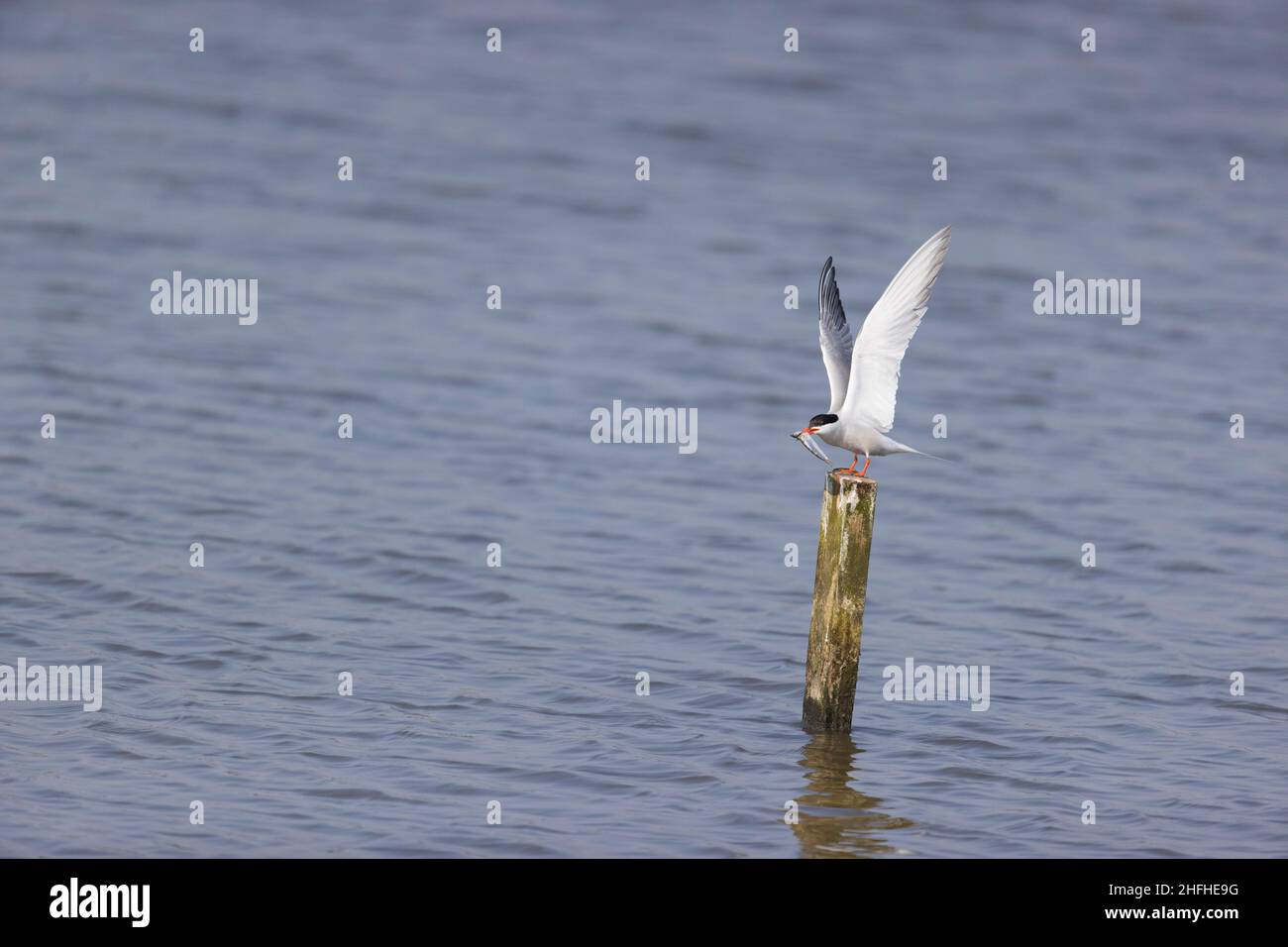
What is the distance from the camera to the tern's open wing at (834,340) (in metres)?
10.2

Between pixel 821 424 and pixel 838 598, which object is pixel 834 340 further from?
pixel 838 598

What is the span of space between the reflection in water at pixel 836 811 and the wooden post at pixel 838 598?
0.21 meters

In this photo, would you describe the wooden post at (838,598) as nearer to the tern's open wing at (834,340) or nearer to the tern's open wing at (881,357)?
the tern's open wing at (881,357)

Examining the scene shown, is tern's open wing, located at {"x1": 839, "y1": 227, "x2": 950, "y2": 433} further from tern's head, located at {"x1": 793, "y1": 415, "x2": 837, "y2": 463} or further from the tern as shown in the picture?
tern's head, located at {"x1": 793, "y1": 415, "x2": 837, "y2": 463}

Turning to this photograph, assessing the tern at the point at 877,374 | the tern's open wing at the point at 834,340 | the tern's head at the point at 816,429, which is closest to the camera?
the tern's head at the point at 816,429

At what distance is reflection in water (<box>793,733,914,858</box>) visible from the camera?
9477 mm

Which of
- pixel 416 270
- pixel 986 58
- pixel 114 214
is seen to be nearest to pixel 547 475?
pixel 416 270

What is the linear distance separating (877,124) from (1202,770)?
2367 cm

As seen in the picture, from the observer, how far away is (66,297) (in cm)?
2292

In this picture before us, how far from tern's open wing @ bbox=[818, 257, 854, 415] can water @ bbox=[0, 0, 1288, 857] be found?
100 inches

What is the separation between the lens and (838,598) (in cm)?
1033

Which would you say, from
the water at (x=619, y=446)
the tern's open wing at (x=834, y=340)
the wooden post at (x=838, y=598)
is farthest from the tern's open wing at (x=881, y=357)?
the water at (x=619, y=446)

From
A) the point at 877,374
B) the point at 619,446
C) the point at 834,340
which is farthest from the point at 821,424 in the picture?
the point at 619,446

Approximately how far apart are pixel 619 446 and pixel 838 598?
30.4ft
